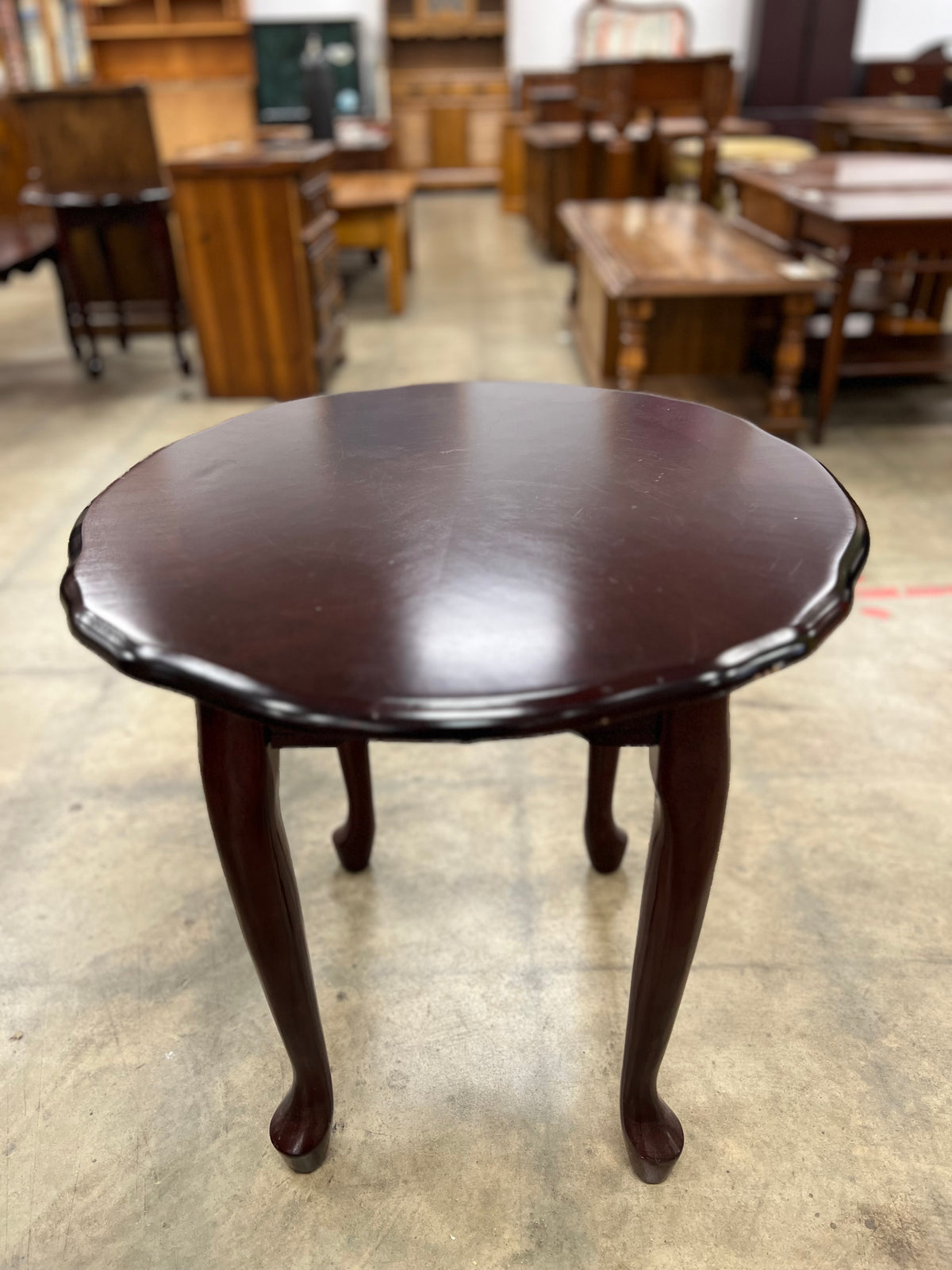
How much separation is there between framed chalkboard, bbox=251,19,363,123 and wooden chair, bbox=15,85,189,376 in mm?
5721

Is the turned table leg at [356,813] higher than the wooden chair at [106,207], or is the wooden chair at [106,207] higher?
the wooden chair at [106,207]

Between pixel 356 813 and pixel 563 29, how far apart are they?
10.6m

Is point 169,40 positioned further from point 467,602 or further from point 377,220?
point 467,602

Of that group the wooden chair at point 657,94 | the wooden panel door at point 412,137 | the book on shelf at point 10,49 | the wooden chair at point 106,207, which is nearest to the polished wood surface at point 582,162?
the wooden chair at point 657,94

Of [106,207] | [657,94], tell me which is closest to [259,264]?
[106,207]

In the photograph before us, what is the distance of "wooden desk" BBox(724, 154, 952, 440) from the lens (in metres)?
2.75

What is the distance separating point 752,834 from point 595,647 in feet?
3.27

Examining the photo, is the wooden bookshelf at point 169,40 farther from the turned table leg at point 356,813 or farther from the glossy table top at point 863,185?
the turned table leg at point 356,813

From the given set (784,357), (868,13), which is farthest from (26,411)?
(868,13)

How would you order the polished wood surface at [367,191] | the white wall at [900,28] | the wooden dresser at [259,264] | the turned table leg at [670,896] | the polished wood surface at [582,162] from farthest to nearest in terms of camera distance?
the white wall at [900,28]
the polished wood surface at [582,162]
the polished wood surface at [367,191]
the wooden dresser at [259,264]
the turned table leg at [670,896]

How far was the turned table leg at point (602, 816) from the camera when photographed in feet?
4.34

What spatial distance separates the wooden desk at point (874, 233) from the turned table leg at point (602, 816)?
2.17 m

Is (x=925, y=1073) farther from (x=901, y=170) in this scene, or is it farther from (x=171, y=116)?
(x=171, y=116)

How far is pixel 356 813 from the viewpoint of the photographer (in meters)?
1.41
